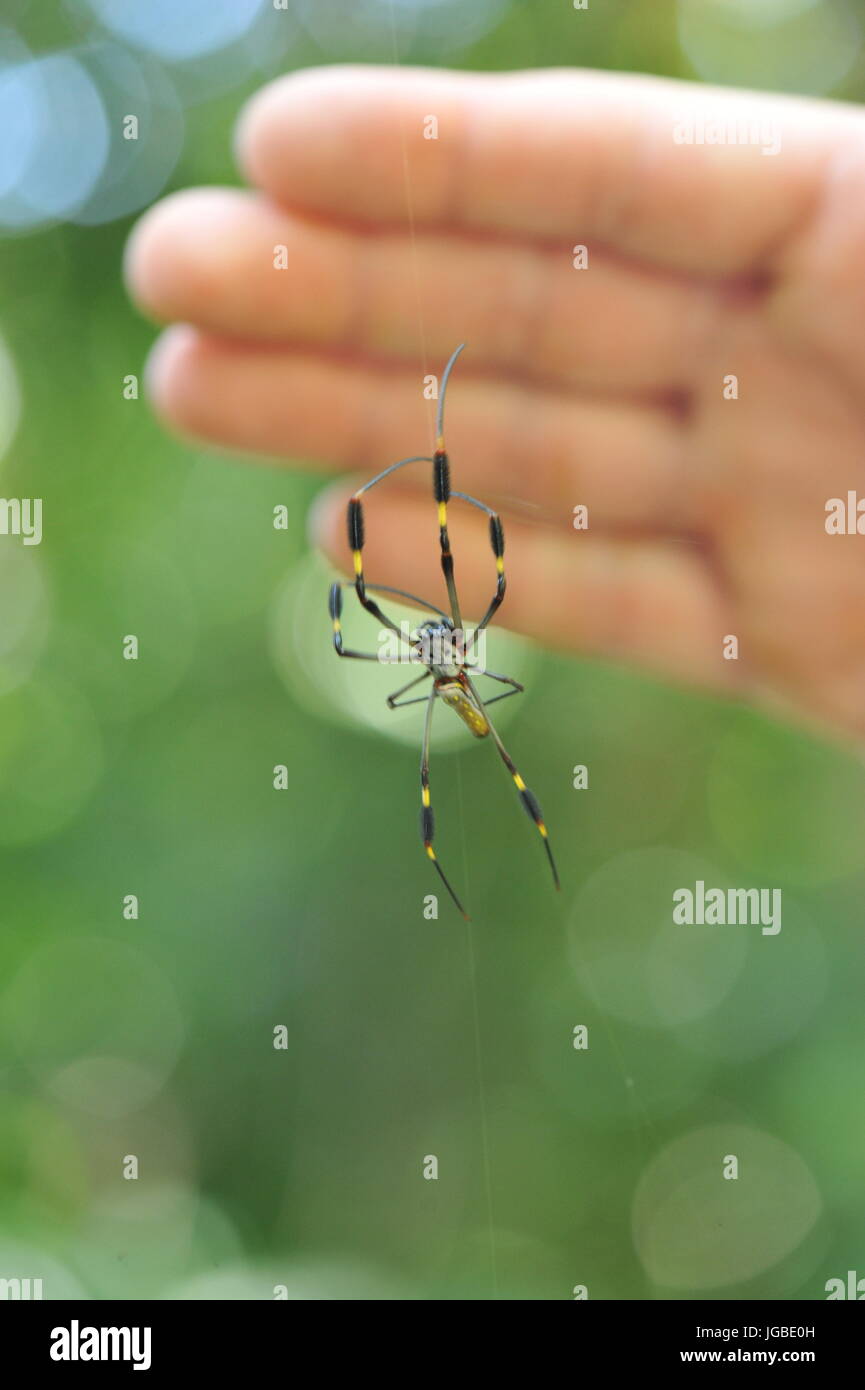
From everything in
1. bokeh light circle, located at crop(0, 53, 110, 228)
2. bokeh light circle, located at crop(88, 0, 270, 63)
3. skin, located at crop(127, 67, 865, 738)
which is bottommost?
skin, located at crop(127, 67, 865, 738)

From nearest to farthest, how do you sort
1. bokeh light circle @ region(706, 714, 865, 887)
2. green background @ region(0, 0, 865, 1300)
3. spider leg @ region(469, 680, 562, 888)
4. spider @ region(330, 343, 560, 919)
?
spider @ region(330, 343, 560, 919) → spider leg @ region(469, 680, 562, 888) → green background @ region(0, 0, 865, 1300) → bokeh light circle @ region(706, 714, 865, 887)

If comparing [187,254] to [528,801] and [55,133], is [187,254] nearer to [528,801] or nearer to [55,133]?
[55,133]

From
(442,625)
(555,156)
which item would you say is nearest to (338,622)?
(442,625)

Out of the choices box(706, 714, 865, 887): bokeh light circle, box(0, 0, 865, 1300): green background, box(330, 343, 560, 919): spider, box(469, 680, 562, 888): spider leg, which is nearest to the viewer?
box(330, 343, 560, 919): spider

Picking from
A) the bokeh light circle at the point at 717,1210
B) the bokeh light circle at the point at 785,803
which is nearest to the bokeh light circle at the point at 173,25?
the bokeh light circle at the point at 785,803

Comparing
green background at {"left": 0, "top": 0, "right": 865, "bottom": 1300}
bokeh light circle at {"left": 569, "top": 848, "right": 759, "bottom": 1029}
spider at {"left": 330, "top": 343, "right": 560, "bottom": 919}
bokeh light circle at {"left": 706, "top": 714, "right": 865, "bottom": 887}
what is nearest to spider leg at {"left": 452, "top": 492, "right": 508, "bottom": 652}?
spider at {"left": 330, "top": 343, "right": 560, "bottom": 919}

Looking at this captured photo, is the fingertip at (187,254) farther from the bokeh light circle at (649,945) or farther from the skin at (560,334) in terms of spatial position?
the bokeh light circle at (649,945)

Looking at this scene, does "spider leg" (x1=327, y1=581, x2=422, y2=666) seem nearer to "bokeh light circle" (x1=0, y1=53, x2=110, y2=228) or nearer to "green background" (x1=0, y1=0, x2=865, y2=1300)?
"green background" (x1=0, y1=0, x2=865, y2=1300)
